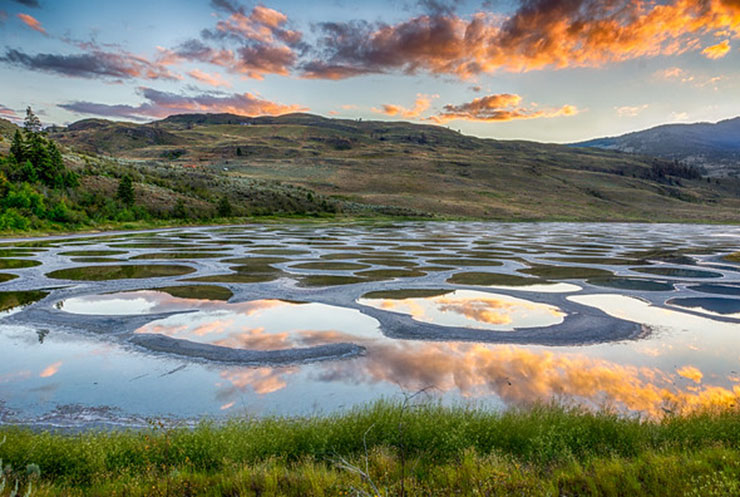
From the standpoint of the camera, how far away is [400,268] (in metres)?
21.0

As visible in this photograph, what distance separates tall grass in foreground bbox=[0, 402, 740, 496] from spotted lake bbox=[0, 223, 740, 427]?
0.91m

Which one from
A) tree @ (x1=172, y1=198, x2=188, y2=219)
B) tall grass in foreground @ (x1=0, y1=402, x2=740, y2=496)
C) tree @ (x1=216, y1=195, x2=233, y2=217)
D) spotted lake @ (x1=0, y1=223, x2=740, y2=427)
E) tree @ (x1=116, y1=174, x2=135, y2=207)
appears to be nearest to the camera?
tall grass in foreground @ (x1=0, y1=402, x2=740, y2=496)

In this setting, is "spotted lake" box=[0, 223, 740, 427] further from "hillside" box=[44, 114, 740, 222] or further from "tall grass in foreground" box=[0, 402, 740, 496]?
"hillside" box=[44, 114, 740, 222]

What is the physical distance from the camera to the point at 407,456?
17.3ft

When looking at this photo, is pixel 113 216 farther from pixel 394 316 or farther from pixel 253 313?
pixel 394 316

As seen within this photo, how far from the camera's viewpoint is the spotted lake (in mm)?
7191

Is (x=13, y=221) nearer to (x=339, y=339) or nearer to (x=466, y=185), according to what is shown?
(x=339, y=339)

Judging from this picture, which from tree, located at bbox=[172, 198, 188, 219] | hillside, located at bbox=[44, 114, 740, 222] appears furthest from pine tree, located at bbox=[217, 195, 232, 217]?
hillside, located at bbox=[44, 114, 740, 222]

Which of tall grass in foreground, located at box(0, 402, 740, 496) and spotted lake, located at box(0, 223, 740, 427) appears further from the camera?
spotted lake, located at box(0, 223, 740, 427)

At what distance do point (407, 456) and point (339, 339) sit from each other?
4956mm

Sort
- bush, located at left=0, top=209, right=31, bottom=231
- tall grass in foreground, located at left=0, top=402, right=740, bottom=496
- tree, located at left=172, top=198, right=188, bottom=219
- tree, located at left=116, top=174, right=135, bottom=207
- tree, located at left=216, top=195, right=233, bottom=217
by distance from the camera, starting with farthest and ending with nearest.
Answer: tree, located at left=216, top=195, right=233, bottom=217, tree, located at left=172, top=198, right=188, bottom=219, tree, located at left=116, top=174, right=135, bottom=207, bush, located at left=0, top=209, right=31, bottom=231, tall grass in foreground, located at left=0, top=402, right=740, bottom=496

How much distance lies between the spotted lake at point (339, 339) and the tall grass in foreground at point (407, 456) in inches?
35.8

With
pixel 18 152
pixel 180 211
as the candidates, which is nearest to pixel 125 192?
pixel 180 211

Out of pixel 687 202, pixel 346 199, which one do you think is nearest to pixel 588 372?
pixel 346 199
